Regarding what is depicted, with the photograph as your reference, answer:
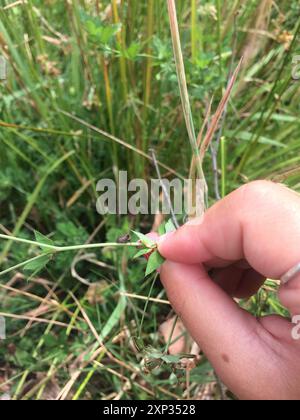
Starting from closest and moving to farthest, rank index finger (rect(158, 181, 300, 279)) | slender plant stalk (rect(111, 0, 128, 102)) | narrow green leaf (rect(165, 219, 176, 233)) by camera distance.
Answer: index finger (rect(158, 181, 300, 279)), narrow green leaf (rect(165, 219, 176, 233)), slender plant stalk (rect(111, 0, 128, 102))

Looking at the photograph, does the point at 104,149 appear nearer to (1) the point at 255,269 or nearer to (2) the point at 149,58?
(2) the point at 149,58

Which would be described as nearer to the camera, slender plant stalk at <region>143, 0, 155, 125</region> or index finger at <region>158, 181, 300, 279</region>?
index finger at <region>158, 181, 300, 279</region>

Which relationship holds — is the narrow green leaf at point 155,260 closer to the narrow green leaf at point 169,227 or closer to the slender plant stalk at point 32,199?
the narrow green leaf at point 169,227

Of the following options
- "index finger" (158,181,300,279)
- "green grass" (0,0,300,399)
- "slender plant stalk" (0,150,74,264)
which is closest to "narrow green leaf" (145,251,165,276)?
"index finger" (158,181,300,279)

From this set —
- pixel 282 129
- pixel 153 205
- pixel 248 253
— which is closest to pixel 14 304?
pixel 153 205

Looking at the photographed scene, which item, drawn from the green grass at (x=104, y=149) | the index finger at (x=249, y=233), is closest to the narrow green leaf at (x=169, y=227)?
the index finger at (x=249, y=233)

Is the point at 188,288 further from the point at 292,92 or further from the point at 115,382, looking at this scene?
the point at 292,92

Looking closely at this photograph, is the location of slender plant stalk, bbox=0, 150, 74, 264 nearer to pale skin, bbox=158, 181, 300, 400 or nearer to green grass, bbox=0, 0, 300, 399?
green grass, bbox=0, 0, 300, 399
